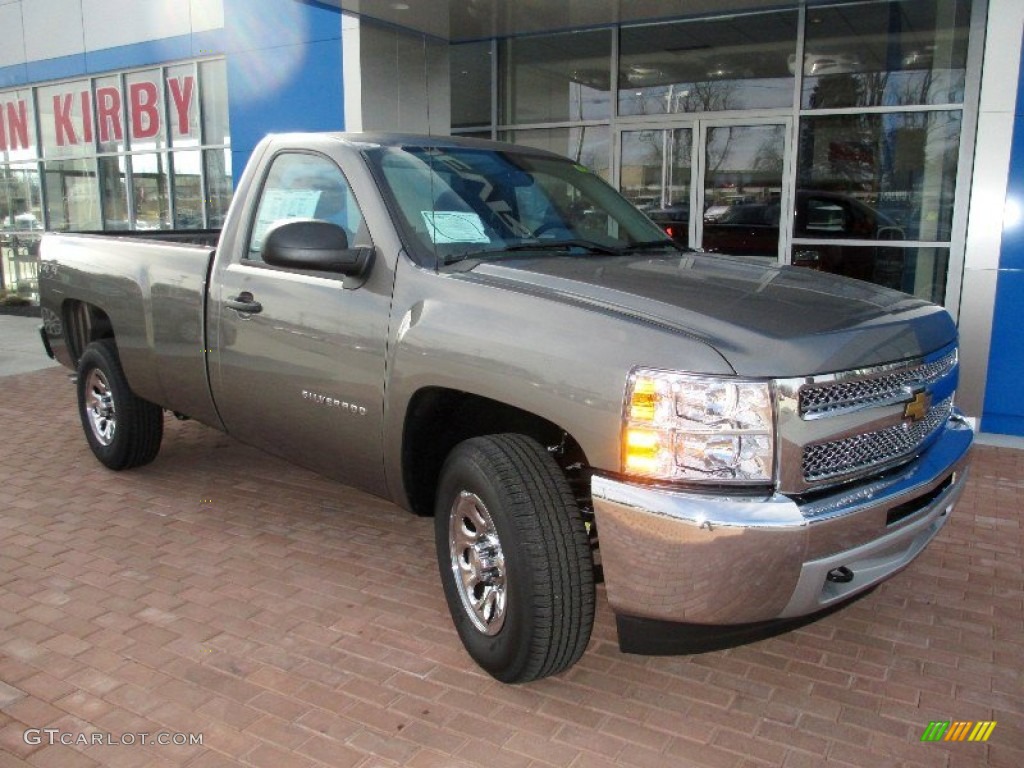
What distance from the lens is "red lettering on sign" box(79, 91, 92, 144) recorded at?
1350cm

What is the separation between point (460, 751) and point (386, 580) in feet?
4.56

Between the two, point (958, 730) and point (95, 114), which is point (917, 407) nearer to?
point (958, 730)

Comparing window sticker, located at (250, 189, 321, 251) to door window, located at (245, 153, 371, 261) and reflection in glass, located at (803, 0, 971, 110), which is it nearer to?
door window, located at (245, 153, 371, 261)

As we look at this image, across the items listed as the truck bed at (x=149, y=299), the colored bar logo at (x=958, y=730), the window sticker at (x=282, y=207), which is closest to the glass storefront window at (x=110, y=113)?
the truck bed at (x=149, y=299)

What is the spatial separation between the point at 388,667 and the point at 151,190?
11763 mm

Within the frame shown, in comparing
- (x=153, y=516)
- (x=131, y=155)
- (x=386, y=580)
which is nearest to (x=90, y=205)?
(x=131, y=155)

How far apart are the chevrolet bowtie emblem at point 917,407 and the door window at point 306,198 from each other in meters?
2.14

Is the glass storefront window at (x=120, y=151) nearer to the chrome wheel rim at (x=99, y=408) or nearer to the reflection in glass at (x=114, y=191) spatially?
the reflection in glass at (x=114, y=191)

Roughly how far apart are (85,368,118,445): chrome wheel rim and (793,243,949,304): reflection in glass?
20.9 feet

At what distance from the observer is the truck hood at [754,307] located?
260 centimetres

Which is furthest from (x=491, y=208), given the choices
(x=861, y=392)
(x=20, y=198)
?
(x=20, y=198)

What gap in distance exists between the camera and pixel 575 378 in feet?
8.96

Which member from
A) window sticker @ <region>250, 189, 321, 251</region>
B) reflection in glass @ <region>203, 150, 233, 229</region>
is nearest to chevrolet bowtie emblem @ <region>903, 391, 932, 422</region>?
window sticker @ <region>250, 189, 321, 251</region>

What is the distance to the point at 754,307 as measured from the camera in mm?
2883
